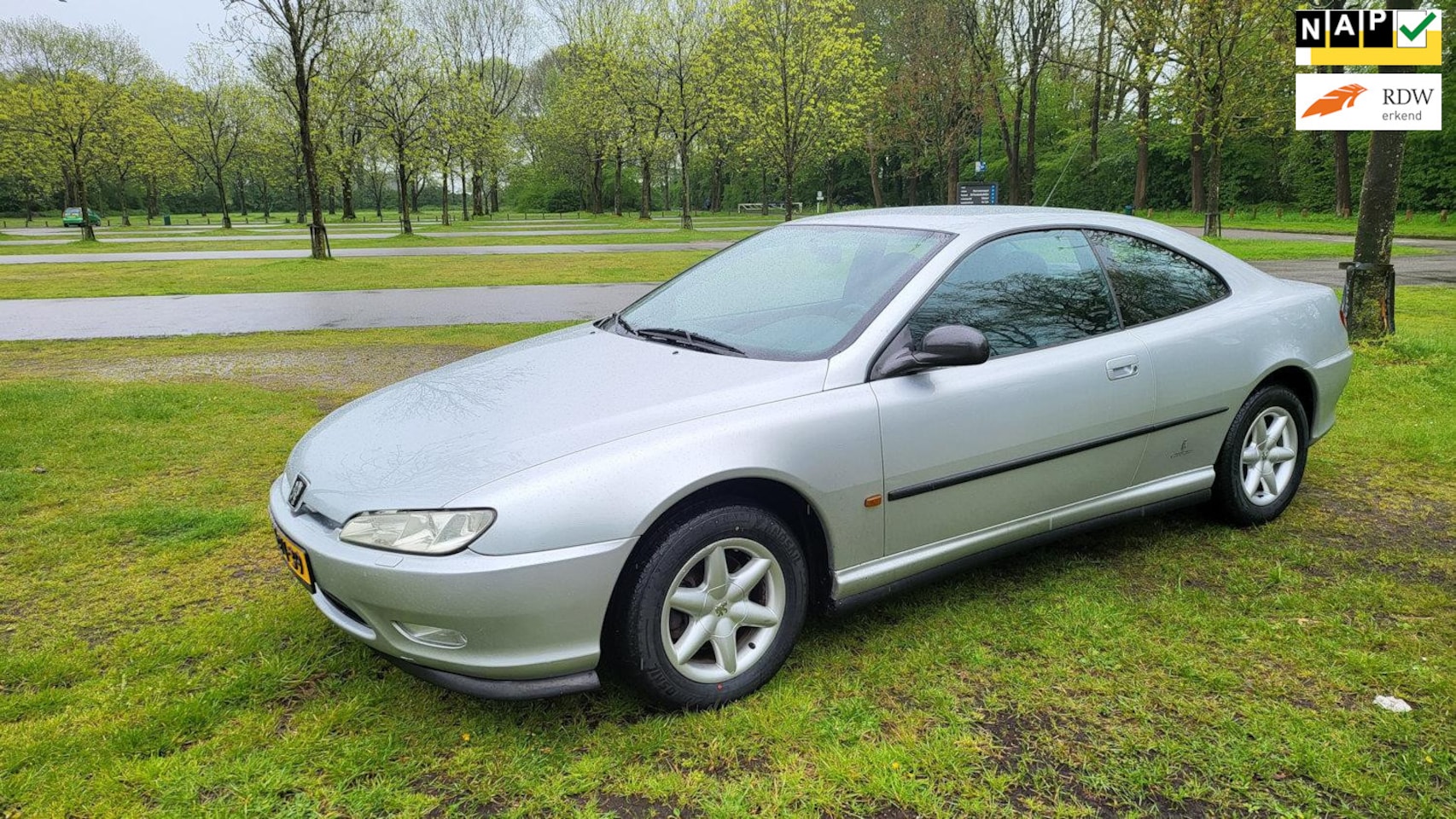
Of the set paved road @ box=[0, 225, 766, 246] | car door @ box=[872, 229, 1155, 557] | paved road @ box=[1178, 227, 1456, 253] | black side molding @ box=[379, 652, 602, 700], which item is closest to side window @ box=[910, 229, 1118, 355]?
car door @ box=[872, 229, 1155, 557]

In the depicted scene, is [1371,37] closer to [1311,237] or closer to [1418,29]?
[1418,29]

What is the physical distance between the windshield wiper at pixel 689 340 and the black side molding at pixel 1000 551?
915 millimetres

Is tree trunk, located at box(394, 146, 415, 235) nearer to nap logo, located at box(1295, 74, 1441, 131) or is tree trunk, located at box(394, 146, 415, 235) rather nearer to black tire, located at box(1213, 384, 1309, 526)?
nap logo, located at box(1295, 74, 1441, 131)

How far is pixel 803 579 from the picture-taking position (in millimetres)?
2893

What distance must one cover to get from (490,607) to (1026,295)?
7.64 ft

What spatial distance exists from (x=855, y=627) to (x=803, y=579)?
0.58 m

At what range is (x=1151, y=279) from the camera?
3.91 metres

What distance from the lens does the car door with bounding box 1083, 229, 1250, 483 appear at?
3709mm

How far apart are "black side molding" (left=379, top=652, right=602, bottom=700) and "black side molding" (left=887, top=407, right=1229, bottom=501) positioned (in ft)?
3.78

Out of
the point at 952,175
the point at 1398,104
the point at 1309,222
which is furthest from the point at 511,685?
the point at 952,175

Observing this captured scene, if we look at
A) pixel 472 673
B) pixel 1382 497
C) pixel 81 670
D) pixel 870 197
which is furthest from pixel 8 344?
pixel 870 197

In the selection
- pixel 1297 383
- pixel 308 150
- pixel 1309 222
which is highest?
pixel 308 150

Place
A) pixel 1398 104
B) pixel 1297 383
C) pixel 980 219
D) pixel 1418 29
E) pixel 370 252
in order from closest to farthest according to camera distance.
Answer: pixel 980 219, pixel 1297 383, pixel 1398 104, pixel 1418 29, pixel 370 252

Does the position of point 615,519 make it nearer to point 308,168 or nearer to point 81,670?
point 81,670
